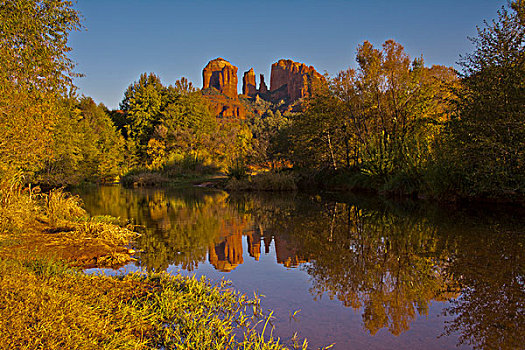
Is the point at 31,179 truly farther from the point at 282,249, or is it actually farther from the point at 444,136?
the point at 444,136

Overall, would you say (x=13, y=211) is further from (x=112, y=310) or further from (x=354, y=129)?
(x=354, y=129)

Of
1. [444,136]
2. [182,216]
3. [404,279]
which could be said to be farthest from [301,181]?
[404,279]

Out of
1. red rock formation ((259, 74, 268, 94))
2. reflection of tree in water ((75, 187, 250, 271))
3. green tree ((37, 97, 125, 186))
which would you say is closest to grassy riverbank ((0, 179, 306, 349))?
reflection of tree in water ((75, 187, 250, 271))

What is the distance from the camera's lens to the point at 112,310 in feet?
11.7

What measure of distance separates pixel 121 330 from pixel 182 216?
9.96 meters

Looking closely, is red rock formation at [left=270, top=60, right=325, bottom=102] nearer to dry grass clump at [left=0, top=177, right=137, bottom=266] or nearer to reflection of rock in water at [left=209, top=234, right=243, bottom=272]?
dry grass clump at [left=0, top=177, right=137, bottom=266]

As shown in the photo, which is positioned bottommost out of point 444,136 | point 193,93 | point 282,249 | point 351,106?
point 282,249

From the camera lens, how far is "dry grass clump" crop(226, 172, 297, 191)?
84.8 ft

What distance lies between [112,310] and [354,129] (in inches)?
962

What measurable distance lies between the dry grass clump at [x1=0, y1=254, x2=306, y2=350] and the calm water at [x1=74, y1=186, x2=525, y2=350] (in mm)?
557

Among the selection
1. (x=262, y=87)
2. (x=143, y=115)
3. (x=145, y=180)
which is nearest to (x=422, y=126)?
(x=145, y=180)

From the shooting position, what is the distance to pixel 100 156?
134 ft

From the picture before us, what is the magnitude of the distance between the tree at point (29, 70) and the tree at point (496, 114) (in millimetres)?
14039

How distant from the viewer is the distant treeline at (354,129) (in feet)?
33.2
